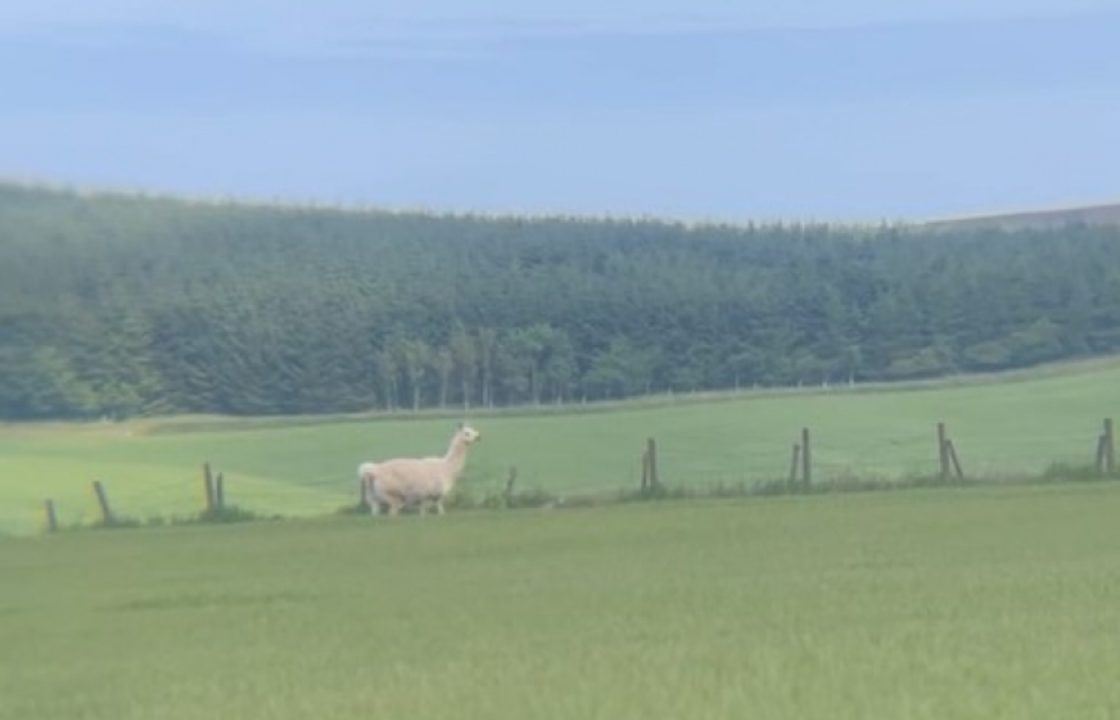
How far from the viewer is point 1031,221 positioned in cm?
7375

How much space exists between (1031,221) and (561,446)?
2457cm

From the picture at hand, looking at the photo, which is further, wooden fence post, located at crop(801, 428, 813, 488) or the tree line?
the tree line

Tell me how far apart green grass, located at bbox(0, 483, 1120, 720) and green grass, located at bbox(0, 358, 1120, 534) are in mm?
19087

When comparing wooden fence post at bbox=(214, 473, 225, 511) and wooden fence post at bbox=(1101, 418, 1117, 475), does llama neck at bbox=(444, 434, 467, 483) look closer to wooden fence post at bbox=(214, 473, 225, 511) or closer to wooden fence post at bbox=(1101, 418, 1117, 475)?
wooden fence post at bbox=(214, 473, 225, 511)

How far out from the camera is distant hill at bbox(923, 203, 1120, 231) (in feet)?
238

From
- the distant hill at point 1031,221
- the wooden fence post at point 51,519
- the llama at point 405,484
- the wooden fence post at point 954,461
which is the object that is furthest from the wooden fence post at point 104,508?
the distant hill at point 1031,221

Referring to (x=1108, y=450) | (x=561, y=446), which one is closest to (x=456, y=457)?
(x=1108, y=450)

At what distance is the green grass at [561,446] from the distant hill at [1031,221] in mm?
12625

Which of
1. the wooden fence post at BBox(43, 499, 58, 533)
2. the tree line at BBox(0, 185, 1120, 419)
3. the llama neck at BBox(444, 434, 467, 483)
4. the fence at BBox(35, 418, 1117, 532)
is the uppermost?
the tree line at BBox(0, 185, 1120, 419)

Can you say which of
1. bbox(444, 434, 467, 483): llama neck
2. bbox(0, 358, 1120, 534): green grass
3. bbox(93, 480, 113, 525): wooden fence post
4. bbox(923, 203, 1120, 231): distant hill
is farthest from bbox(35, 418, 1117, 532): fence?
bbox(923, 203, 1120, 231): distant hill

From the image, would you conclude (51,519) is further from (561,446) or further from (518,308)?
(518,308)

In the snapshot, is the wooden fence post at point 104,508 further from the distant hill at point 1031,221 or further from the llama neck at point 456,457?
the distant hill at point 1031,221

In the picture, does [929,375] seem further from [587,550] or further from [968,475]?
[587,550]

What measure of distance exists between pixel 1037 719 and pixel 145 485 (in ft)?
138
